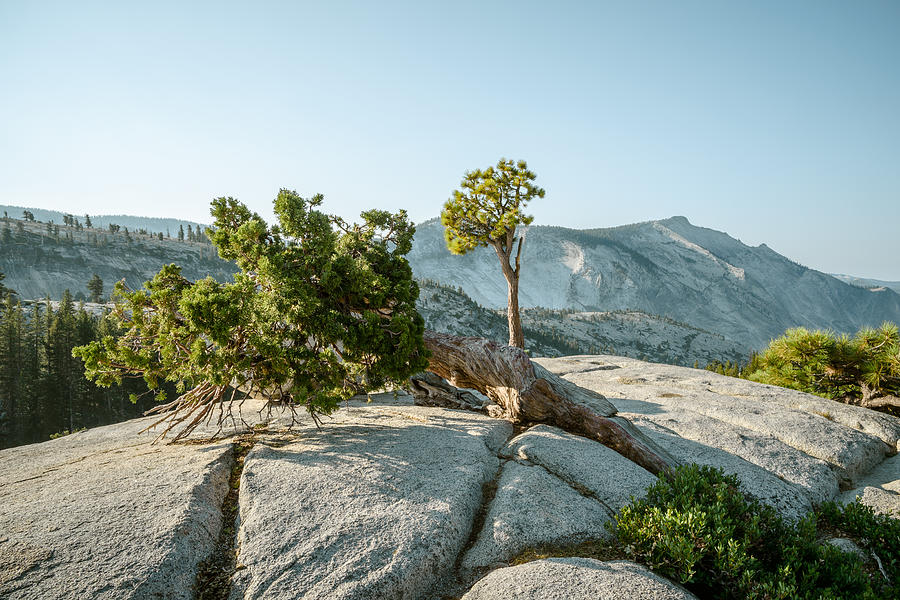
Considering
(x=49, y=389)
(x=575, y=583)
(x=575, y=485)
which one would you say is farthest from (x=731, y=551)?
(x=49, y=389)

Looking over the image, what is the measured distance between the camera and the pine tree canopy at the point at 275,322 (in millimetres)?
10812

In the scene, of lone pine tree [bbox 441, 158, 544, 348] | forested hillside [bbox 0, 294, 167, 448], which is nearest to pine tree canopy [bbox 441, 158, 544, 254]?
lone pine tree [bbox 441, 158, 544, 348]

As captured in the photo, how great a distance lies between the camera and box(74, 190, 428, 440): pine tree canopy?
426 inches

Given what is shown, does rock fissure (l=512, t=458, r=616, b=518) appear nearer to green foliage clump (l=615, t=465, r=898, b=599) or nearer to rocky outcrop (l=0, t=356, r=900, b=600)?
rocky outcrop (l=0, t=356, r=900, b=600)

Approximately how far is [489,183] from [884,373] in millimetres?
19830

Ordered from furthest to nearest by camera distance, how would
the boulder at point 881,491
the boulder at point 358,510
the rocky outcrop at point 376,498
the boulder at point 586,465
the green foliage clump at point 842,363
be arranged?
the green foliage clump at point 842,363 → the boulder at point 881,491 → the boulder at point 586,465 → the boulder at point 358,510 → the rocky outcrop at point 376,498

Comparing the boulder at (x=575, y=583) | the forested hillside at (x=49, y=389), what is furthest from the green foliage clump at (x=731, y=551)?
the forested hillside at (x=49, y=389)

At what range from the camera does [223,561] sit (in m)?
7.39

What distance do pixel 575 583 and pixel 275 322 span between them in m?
9.00

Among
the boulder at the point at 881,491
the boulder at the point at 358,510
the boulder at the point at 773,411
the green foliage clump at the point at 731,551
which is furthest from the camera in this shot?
the boulder at the point at 773,411

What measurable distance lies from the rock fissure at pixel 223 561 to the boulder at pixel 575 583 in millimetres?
3937

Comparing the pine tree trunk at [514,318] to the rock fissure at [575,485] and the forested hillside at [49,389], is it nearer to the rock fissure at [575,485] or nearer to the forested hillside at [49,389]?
the rock fissure at [575,485]

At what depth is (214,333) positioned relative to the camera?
1033 cm

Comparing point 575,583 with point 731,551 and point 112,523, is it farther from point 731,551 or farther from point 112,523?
point 112,523
